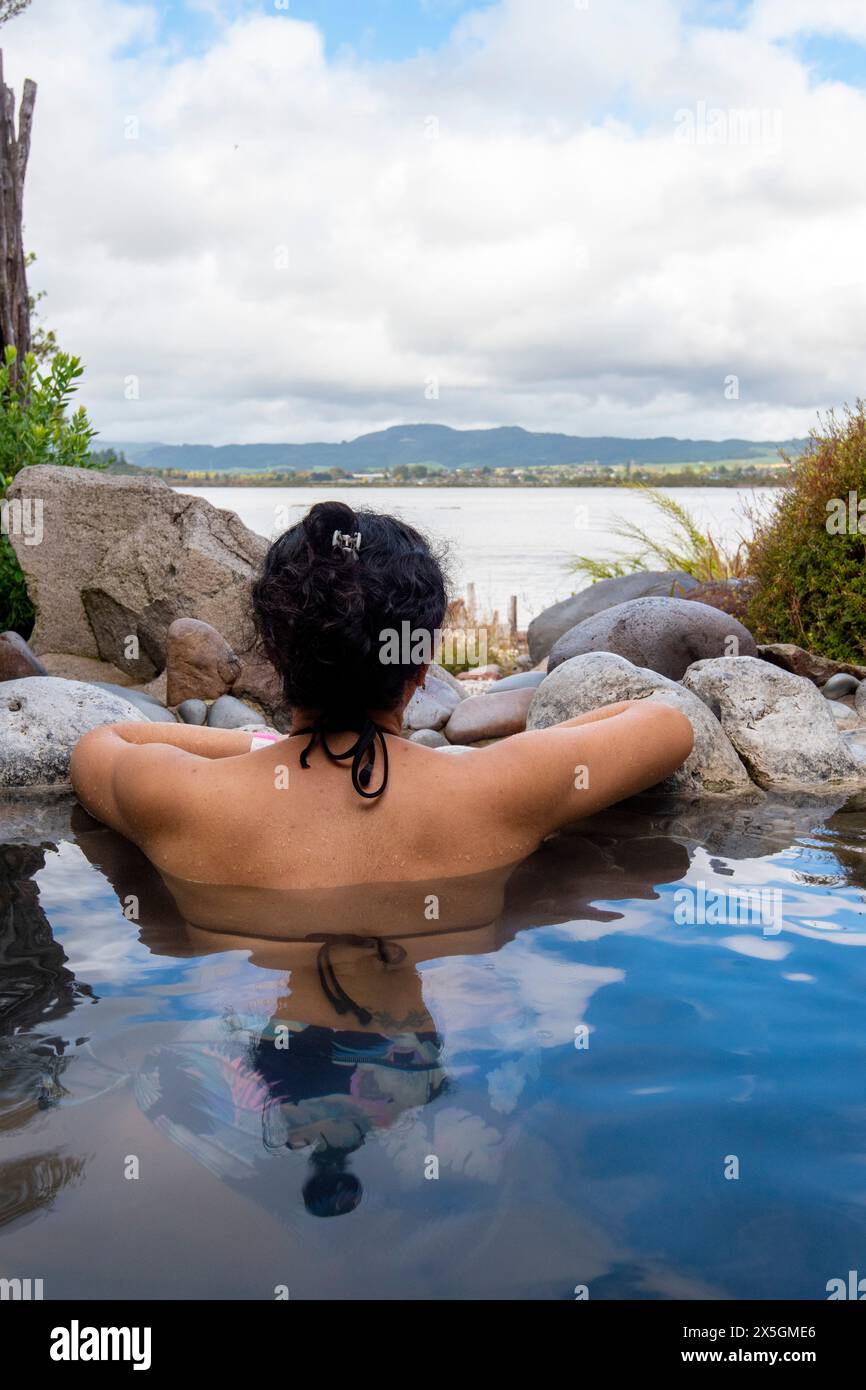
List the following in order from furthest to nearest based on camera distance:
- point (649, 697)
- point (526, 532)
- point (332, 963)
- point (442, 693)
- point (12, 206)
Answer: point (526, 532) < point (12, 206) < point (442, 693) < point (649, 697) < point (332, 963)

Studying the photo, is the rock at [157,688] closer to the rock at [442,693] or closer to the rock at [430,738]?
the rock at [442,693]

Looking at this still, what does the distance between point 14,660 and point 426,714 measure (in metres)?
2.77

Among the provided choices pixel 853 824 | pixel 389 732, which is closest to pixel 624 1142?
pixel 389 732

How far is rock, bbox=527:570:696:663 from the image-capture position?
1120 centimetres

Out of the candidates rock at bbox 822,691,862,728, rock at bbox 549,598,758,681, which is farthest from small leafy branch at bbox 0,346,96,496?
rock at bbox 822,691,862,728

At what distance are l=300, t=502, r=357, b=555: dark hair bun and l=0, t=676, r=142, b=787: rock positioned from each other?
3.12 metres

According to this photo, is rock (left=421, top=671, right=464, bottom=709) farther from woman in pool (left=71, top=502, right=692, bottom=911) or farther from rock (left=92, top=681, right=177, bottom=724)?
woman in pool (left=71, top=502, right=692, bottom=911)

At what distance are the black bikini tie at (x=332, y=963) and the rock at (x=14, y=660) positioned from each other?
16.4 feet

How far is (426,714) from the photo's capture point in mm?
7879

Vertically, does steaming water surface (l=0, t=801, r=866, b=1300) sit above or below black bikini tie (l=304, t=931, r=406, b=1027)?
below

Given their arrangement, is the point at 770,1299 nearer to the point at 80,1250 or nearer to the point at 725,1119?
the point at 725,1119

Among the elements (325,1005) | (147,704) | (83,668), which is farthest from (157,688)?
(325,1005)

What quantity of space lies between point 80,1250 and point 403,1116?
0.69 m

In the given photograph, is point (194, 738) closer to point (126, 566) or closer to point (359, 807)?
point (359, 807)
